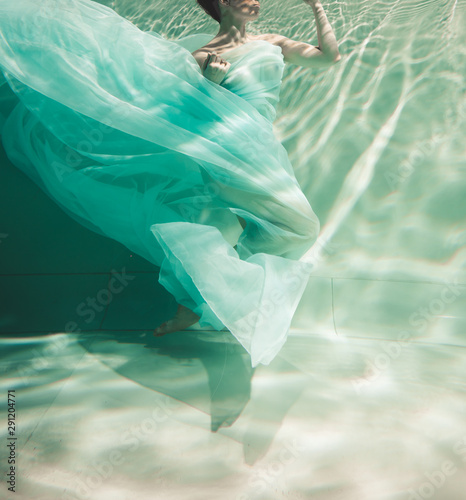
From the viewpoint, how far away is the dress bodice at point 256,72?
1443 millimetres

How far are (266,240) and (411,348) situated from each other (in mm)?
772

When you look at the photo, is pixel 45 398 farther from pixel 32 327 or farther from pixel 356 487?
pixel 356 487

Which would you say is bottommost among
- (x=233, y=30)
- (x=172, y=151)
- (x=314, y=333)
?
(x=314, y=333)

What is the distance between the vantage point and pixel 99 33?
1422 mm

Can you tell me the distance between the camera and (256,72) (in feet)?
4.80

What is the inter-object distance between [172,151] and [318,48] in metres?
0.74

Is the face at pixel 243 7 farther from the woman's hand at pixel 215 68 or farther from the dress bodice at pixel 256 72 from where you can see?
the woman's hand at pixel 215 68

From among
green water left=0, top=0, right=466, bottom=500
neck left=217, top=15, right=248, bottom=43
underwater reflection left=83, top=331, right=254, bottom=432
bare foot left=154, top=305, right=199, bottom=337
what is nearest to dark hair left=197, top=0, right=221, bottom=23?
neck left=217, top=15, right=248, bottom=43

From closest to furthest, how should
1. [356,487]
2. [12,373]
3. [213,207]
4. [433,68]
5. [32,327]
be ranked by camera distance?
[356,487]
[12,373]
[213,207]
[32,327]
[433,68]

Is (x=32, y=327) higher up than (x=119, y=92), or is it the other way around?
(x=119, y=92)

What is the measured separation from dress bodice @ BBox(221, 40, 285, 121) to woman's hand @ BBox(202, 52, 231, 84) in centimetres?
4

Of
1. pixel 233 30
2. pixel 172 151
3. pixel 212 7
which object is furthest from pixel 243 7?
pixel 172 151

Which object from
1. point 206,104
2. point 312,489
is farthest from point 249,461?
point 206,104

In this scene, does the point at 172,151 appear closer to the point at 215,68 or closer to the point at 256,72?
the point at 215,68
